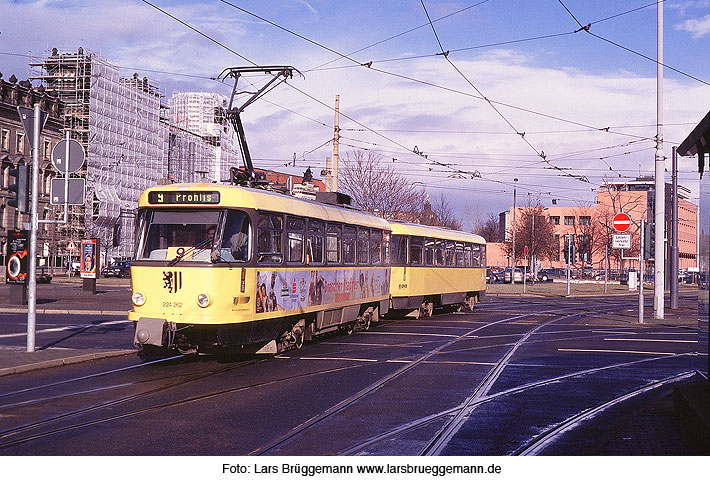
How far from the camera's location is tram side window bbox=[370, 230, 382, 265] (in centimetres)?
2294

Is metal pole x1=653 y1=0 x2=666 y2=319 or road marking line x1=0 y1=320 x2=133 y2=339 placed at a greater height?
metal pole x1=653 y1=0 x2=666 y2=319

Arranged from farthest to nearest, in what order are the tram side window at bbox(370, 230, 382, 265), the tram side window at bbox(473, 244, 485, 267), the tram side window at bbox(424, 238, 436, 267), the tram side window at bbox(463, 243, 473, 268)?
the tram side window at bbox(473, 244, 485, 267) < the tram side window at bbox(463, 243, 473, 268) < the tram side window at bbox(424, 238, 436, 267) < the tram side window at bbox(370, 230, 382, 265)

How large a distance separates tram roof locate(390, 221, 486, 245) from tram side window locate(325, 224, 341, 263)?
23.8ft

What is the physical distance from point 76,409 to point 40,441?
1.83 m

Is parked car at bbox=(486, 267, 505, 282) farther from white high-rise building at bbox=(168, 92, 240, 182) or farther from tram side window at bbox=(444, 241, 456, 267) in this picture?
tram side window at bbox=(444, 241, 456, 267)

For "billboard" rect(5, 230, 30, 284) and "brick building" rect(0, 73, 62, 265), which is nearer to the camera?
"billboard" rect(5, 230, 30, 284)

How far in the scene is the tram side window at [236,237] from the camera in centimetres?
1407

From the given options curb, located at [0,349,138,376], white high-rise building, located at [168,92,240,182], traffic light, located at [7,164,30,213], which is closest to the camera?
curb, located at [0,349,138,376]

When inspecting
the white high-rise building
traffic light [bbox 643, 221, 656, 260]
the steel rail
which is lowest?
the steel rail

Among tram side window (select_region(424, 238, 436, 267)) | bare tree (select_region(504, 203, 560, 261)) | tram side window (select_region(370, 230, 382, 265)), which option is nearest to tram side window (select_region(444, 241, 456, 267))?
tram side window (select_region(424, 238, 436, 267))

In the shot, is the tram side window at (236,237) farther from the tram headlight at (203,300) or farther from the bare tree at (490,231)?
the bare tree at (490,231)

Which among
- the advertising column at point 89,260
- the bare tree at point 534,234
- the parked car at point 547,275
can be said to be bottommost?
the parked car at point 547,275

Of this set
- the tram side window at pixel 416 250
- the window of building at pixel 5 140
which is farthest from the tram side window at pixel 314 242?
the window of building at pixel 5 140

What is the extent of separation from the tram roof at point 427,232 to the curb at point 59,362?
12328 millimetres
